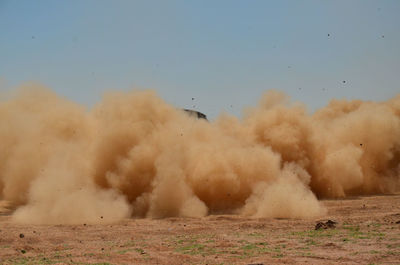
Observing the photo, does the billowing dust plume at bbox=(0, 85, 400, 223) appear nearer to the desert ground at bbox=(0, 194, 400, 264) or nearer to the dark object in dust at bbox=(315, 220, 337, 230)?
the desert ground at bbox=(0, 194, 400, 264)

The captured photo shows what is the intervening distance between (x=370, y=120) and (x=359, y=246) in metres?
20.6

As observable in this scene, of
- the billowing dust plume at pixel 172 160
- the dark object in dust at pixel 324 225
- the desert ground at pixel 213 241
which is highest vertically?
the billowing dust plume at pixel 172 160

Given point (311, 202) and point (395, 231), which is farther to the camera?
point (311, 202)

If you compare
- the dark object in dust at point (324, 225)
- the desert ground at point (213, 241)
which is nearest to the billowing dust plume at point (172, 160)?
the desert ground at point (213, 241)

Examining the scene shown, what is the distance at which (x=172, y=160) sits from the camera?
69.0 feet

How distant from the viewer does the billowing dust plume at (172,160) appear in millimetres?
19891

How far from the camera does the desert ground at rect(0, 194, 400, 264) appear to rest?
11.1 meters

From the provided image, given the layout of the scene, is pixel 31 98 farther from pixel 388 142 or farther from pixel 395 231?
pixel 395 231

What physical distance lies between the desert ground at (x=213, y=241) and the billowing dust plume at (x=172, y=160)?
1.46 meters

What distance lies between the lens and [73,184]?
819 inches

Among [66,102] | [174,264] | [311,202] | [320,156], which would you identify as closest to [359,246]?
[174,264]

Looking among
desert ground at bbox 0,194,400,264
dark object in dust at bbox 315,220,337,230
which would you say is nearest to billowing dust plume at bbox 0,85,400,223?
desert ground at bbox 0,194,400,264

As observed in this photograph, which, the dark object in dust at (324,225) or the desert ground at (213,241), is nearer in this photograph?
the desert ground at (213,241)

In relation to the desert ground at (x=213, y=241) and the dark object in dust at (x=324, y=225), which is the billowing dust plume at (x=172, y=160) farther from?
the dark object in dust at (x=324, y=225)
